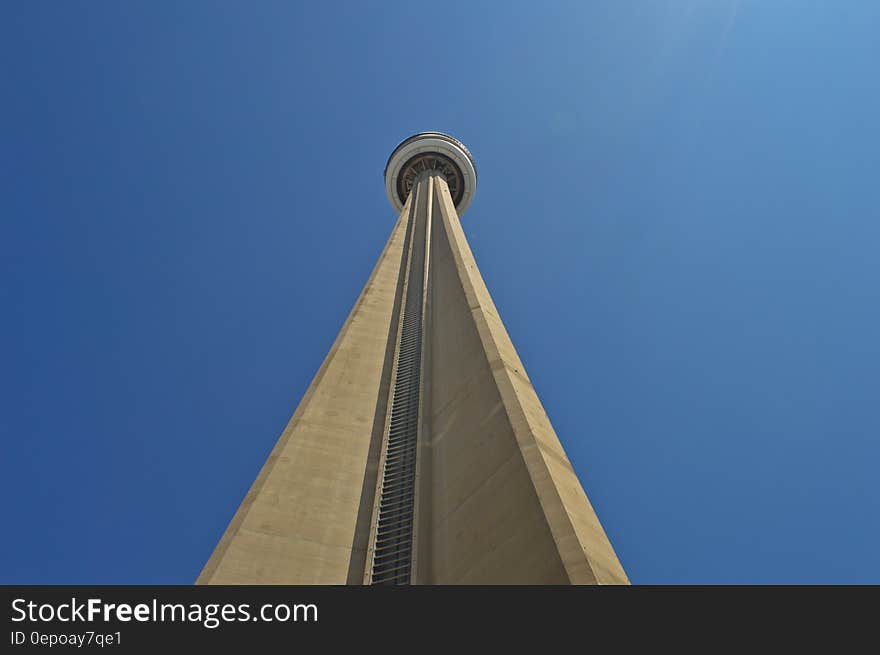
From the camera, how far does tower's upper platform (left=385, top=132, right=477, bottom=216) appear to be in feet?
138

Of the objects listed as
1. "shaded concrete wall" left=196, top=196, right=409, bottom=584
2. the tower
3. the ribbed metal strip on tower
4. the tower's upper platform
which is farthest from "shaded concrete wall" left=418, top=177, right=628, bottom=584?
the tower's upper platform

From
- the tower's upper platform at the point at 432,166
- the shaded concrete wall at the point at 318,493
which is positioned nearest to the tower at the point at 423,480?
the shaded concrete wall at the point at 318,493

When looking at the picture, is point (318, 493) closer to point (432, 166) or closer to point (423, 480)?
point (423, 480)

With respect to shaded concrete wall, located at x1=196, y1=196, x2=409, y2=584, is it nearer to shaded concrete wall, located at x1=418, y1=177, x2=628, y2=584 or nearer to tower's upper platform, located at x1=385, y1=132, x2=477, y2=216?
shaded concrete wall, located at x1=418, y1=177, x2=628, y2=584

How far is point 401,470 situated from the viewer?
36.6 feet

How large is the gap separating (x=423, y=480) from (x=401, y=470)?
4.18ft
